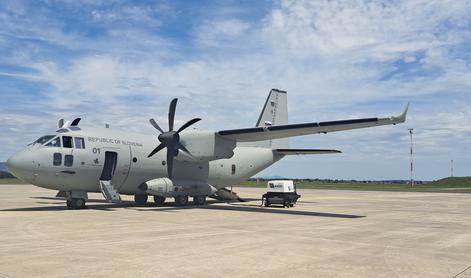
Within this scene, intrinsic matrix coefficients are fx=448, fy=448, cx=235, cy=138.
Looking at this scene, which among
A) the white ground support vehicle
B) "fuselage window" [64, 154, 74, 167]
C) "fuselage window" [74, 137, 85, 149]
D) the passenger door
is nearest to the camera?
the passenger door

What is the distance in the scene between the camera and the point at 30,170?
22.3 metres

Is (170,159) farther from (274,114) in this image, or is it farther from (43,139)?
(274,114)

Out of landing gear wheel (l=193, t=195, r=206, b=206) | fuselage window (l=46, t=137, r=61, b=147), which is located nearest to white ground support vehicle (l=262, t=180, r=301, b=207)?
landing gear wheel (l=193, t=195, r=206, b=206)

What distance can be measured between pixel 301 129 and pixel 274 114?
11.6m

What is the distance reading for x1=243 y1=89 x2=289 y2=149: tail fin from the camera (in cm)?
3556

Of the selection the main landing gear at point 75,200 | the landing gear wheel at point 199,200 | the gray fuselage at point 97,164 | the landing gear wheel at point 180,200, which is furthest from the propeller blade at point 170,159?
the main landing gear at point 75,200

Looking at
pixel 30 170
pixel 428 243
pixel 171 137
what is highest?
pixel 171 137

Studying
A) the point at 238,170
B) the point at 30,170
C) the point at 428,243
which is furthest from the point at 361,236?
the point at 238,170

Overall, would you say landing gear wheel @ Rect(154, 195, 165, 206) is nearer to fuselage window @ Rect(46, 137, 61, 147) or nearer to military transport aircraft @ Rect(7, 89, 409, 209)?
military transport aircraft @ Rect(7, 89, 409, 209)

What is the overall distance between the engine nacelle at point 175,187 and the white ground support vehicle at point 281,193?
403cm

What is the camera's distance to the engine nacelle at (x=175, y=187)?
1049 inches

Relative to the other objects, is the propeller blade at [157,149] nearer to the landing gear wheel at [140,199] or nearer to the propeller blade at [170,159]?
the propeller blade at [170,159]

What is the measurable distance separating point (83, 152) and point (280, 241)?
48.4 ft

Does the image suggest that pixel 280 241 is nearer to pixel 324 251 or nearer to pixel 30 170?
pixel 324 251
